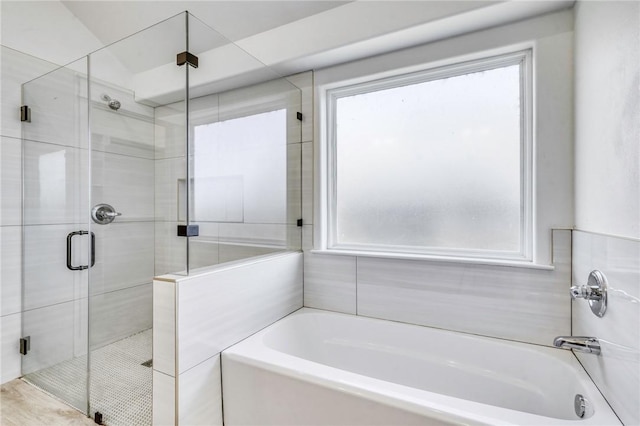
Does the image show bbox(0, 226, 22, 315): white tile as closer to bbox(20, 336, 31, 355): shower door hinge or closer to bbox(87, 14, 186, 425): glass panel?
bbox(20, 336, 31, 355): shower door hinge

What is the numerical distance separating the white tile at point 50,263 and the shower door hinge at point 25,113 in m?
0.70

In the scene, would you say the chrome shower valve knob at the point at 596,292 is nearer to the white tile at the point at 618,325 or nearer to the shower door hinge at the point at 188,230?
the white tile at the point at 618,325

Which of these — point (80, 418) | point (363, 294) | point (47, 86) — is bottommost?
point (80, 418)

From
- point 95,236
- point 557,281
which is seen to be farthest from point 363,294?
point 95,236

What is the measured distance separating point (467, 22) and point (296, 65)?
1.07 meters

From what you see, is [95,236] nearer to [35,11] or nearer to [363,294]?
[35,11]

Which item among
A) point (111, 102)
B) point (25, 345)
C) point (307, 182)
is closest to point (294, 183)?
point (307, 182)

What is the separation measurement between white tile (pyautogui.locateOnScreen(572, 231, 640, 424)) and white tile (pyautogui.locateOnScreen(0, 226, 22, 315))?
307 centimetres

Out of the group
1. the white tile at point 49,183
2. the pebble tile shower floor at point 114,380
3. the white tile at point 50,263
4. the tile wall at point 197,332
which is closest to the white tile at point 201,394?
the tile wall at point 197,332

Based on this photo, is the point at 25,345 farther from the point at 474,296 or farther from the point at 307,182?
the point at 474,296

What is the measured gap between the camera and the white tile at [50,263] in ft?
6.32

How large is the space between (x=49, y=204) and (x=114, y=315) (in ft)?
2.78

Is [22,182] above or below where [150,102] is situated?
below

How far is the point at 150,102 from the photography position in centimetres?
189
